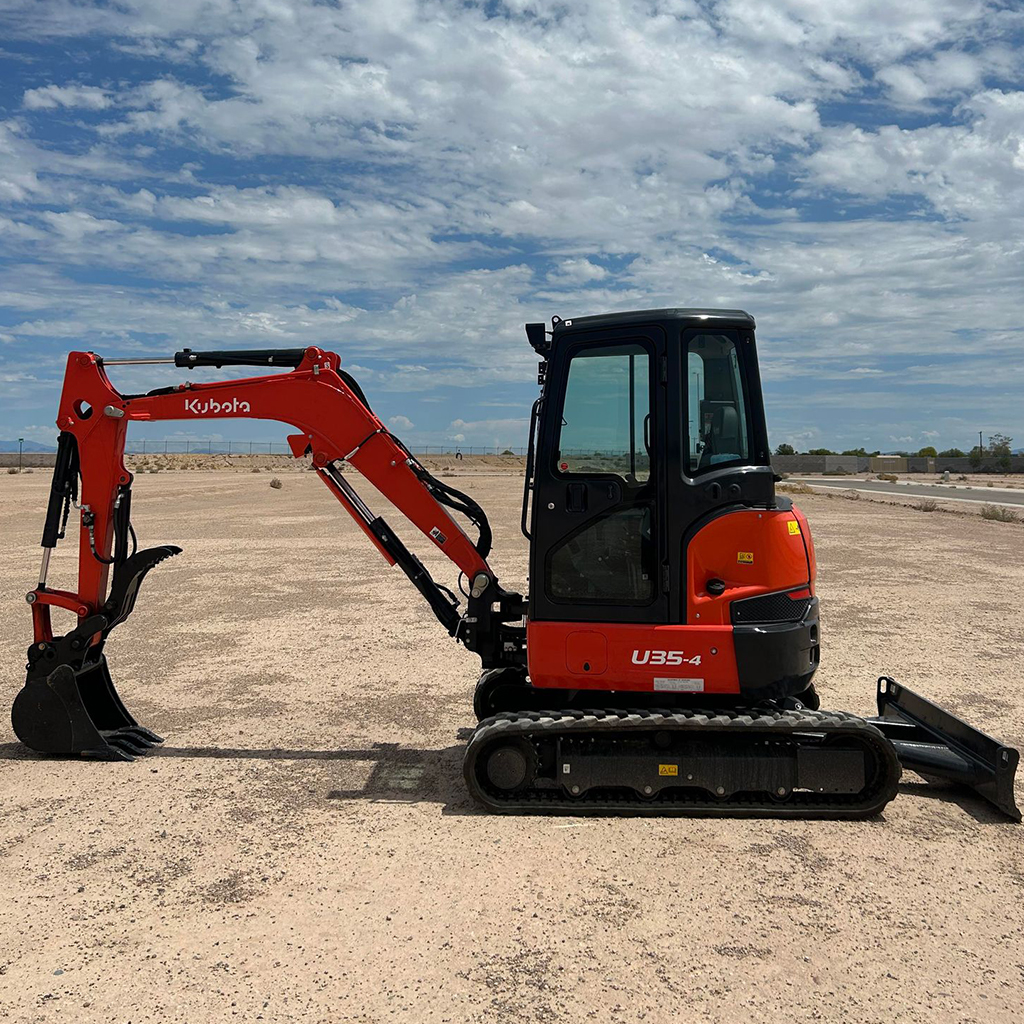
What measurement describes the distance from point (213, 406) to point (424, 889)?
4013mm

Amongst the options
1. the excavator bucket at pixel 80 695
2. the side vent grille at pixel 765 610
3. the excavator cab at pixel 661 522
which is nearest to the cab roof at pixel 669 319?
the excavator cab at pixel 661 522

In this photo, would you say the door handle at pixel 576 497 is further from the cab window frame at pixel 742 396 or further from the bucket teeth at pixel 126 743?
the bucket teeth at pixel 126 743

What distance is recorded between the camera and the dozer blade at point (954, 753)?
5.94m

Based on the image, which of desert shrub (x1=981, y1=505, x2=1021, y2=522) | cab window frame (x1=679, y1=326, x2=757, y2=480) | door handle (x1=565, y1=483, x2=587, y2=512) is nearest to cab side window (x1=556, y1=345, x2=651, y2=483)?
door handle (x1=565, y1=483, x2=587, y2=512)

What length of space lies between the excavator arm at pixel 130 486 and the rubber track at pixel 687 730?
1.21 metres

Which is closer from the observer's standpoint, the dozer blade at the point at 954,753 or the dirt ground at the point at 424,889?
the dirt ground at the point at 424,889

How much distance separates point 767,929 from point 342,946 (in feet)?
6.81

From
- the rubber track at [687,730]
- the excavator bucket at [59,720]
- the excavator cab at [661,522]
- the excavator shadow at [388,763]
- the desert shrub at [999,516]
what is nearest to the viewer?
the rubber track at [687,730]

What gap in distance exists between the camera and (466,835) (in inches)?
220

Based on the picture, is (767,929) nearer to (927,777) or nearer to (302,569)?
(927,777)

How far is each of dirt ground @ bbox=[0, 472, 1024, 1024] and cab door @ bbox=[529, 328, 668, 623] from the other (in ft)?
4.72

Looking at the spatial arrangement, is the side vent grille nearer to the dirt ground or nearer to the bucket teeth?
the dirt ground

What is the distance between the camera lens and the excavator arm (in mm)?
6914

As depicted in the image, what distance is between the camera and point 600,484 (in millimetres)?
5980
